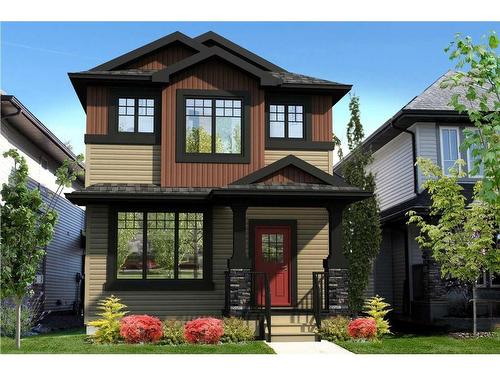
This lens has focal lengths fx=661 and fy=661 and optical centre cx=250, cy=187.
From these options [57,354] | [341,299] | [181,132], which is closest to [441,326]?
[341,299]

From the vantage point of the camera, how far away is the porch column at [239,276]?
1595 centimetres

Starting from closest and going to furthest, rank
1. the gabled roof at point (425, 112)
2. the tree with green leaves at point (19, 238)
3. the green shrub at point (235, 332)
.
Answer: the tree with green leaves at point (19, 238) → the green shrub at point (235, 332) → the gabled roof at point (425, 112)

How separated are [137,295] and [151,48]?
687 cm

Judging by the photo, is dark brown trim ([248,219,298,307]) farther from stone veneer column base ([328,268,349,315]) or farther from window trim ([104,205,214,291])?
stone veneer column base ([328,268,349,315])

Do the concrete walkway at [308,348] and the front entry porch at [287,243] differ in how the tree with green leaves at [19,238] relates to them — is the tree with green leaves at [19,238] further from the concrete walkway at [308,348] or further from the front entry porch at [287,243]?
the concrete walkway at [308,348]

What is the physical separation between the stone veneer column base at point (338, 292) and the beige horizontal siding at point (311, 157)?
10.1ft

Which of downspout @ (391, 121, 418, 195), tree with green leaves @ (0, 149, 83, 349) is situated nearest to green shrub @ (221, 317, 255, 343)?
tree with green leaves @ (0, 149, 83, 349)

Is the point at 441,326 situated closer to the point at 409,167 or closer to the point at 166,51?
the point at 409,167

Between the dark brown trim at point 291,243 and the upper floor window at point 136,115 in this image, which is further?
the upper floor window at point 136,115

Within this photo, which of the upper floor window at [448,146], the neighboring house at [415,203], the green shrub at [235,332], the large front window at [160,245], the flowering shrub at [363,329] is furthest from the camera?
the upper floor window at [448,146]

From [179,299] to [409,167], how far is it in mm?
9507

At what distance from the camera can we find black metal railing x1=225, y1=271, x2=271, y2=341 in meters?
15.2

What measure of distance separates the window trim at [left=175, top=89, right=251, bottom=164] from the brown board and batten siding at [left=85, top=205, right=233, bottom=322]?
→ 2588 millimetres

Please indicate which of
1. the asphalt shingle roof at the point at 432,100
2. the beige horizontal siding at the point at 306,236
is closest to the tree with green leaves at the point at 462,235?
the beige horizontal siding at the point at 306,236
